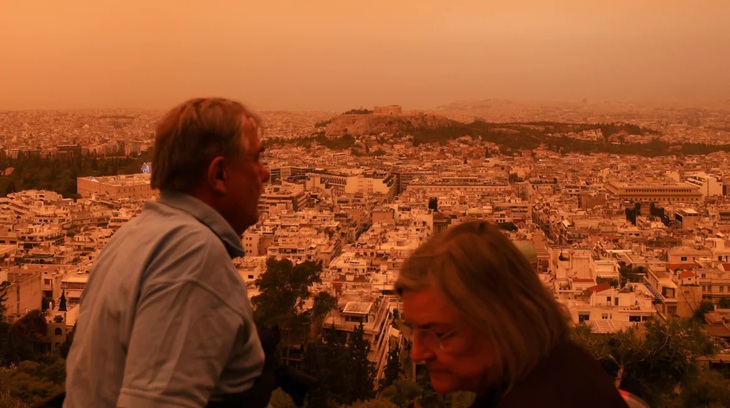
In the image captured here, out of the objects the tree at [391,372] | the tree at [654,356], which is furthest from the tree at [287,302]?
the tree at [654,356]

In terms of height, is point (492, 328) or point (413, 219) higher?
point (492, 328)

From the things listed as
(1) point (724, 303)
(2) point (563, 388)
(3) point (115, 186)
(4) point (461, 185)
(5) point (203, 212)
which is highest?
(5) point (203, 212)

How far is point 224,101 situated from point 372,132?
135ft

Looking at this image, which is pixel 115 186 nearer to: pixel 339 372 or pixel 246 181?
pixel 339 372

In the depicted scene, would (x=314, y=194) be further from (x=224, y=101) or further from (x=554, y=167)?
(x=224, y=101)

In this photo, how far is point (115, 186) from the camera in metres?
21.6

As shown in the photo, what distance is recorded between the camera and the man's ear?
2.70 ft

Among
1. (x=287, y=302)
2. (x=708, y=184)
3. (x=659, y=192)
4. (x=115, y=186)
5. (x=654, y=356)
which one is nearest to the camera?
(x=654, y=356)

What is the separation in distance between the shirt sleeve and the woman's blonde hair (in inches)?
7.4

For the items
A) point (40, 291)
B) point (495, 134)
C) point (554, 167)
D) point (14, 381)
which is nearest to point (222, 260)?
point (14, 381)

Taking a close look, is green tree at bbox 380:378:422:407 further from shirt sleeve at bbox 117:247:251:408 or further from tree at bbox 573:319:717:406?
shirt sleeve at bbox 117:247:251:408

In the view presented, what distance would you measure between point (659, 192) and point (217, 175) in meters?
22.4

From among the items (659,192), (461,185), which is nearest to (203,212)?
(659,192)

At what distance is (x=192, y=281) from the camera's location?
728mm
